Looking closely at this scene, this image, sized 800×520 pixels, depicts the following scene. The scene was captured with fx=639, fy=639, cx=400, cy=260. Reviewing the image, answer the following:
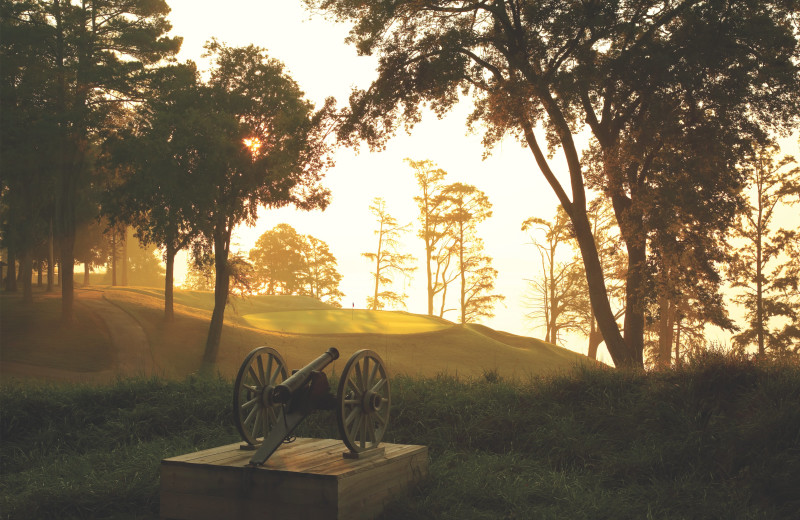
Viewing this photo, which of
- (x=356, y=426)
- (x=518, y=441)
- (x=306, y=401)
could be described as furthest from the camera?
(x=518, y=441)

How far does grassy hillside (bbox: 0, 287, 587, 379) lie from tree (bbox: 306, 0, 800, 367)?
710 centimetres

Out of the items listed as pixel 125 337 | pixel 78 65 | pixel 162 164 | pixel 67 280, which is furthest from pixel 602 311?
pixel 78 65

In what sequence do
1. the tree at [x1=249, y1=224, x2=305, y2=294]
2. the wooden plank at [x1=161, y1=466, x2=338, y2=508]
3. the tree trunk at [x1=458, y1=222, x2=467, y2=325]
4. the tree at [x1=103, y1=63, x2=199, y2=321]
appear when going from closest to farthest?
the wooden plank at [x1=161, y1=466, x2=338, y2=508], the tree at [x1=103, y1=63, x2=199, y2=321], the tree trunk at [x1=458, y1=222, x2=467, y2=325], the tree at [x1=249, y1=224, x2=305, y2=294]

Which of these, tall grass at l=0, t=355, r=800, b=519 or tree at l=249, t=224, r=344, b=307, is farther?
tree at l=249, t=224, r=344, b=307

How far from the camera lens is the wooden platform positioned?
16.8 feet

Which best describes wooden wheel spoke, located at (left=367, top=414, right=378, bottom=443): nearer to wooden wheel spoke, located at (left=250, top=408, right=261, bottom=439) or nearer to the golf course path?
wooden wheel spoke, located at (left=250, top=408, right=261, bottom=439)

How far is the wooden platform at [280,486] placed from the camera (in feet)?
16.8

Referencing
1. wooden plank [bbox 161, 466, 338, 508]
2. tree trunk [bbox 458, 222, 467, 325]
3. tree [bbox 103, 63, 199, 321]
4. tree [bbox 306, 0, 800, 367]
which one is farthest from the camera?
tree trunk [bbox 458, 222, 467, 325]

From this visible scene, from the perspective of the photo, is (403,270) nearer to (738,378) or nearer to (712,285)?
(712,285)

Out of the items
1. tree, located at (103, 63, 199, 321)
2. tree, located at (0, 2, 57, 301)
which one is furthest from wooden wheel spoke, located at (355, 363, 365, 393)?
Answer: tree, located at (0, 2, 57, 301)

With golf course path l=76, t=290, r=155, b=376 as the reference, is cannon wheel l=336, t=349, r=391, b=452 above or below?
above

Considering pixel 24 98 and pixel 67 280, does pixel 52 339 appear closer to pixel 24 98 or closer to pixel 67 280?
pixel 67 280

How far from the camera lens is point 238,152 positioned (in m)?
25.0

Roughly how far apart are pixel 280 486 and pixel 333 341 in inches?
946
